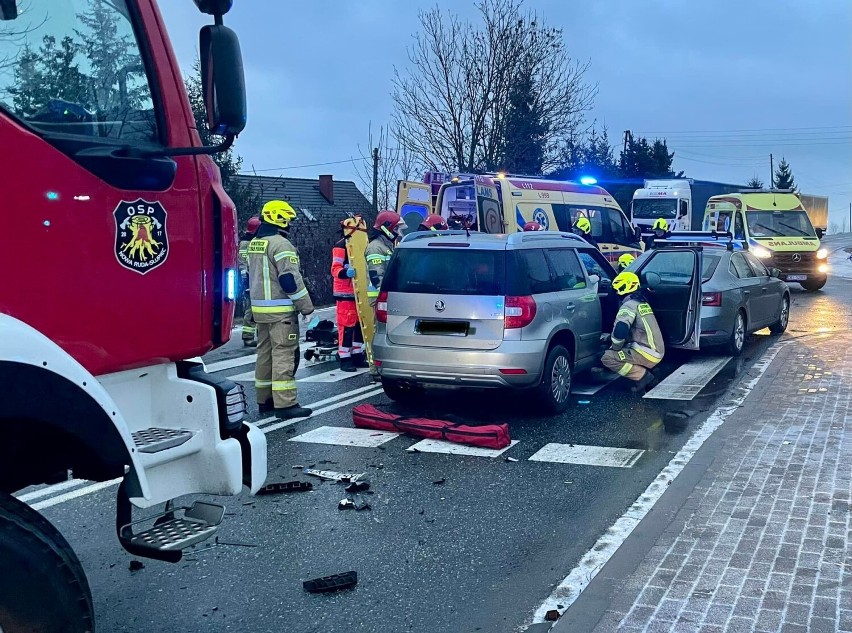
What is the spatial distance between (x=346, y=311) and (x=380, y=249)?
110 centimetres

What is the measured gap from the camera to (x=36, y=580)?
256 cm

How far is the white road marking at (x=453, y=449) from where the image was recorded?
280 inches


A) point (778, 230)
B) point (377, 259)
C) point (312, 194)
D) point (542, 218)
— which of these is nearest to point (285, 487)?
point (377, 259)

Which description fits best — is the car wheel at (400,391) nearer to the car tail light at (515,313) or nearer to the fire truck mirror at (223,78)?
the car tail light at (515,313)

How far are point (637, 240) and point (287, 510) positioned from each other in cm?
1380

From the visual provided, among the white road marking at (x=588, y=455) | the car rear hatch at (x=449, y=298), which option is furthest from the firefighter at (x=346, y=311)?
the white road marking at (x=588, y=455)

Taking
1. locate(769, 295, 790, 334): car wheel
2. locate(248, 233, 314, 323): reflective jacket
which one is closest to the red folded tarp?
locate(248, 233, 314, 323): reflective jacket

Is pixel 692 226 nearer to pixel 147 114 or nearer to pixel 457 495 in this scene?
pixel 457 495

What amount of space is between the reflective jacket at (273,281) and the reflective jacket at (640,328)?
3.52 m

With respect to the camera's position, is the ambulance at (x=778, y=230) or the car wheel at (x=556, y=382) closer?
the car wheel at (x=556, y=382)

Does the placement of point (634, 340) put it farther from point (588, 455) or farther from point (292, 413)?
point (292, 413)

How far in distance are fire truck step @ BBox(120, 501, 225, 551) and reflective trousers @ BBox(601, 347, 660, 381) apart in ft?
22.2

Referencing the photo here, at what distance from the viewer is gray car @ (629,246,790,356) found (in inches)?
430

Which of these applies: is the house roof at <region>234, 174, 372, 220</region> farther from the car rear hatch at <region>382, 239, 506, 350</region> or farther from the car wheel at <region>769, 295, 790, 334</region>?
the car rear hatch at <region>382, 239, 506, 350</region>
